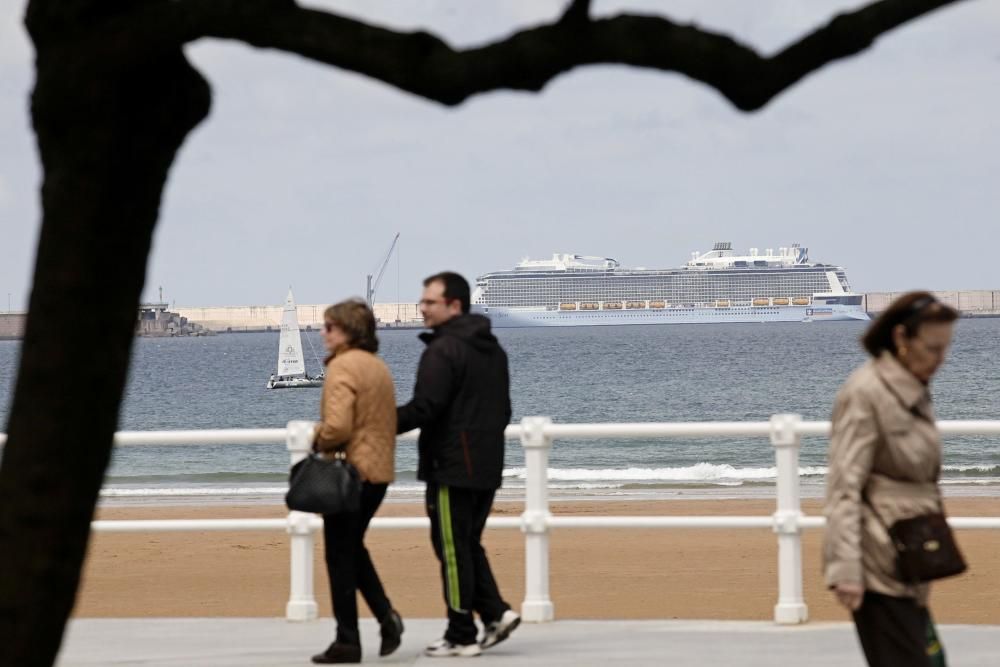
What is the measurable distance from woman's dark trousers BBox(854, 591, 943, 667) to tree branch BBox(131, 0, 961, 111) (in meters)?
1.54

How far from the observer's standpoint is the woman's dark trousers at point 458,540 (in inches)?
257

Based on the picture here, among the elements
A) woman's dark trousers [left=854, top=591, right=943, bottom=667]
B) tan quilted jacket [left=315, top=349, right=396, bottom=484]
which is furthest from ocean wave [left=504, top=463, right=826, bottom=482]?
woman's dark trousers [left=854, top=591, right=943, bottom=667]

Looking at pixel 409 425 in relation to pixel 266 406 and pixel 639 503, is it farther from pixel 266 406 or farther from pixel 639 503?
pixel 266 406

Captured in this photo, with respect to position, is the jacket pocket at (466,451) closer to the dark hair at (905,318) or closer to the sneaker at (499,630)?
the sneaker at (499,630)

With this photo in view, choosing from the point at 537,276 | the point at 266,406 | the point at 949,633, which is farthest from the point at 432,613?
the point at 537,276

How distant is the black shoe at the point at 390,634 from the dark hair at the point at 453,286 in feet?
4.16

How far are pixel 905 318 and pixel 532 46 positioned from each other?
1529 mm

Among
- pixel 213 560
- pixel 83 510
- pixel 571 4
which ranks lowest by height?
pixel 213 560

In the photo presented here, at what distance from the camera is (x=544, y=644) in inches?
276

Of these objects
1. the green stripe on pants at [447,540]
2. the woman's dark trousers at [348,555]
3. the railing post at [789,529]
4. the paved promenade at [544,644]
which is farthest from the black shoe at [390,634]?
the railing post at [789,529]

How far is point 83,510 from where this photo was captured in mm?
3281

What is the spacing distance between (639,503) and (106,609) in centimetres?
1060

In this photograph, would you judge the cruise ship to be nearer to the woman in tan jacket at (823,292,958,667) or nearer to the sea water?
the sea water

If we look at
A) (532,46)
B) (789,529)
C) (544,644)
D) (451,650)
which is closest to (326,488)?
(451,650)
